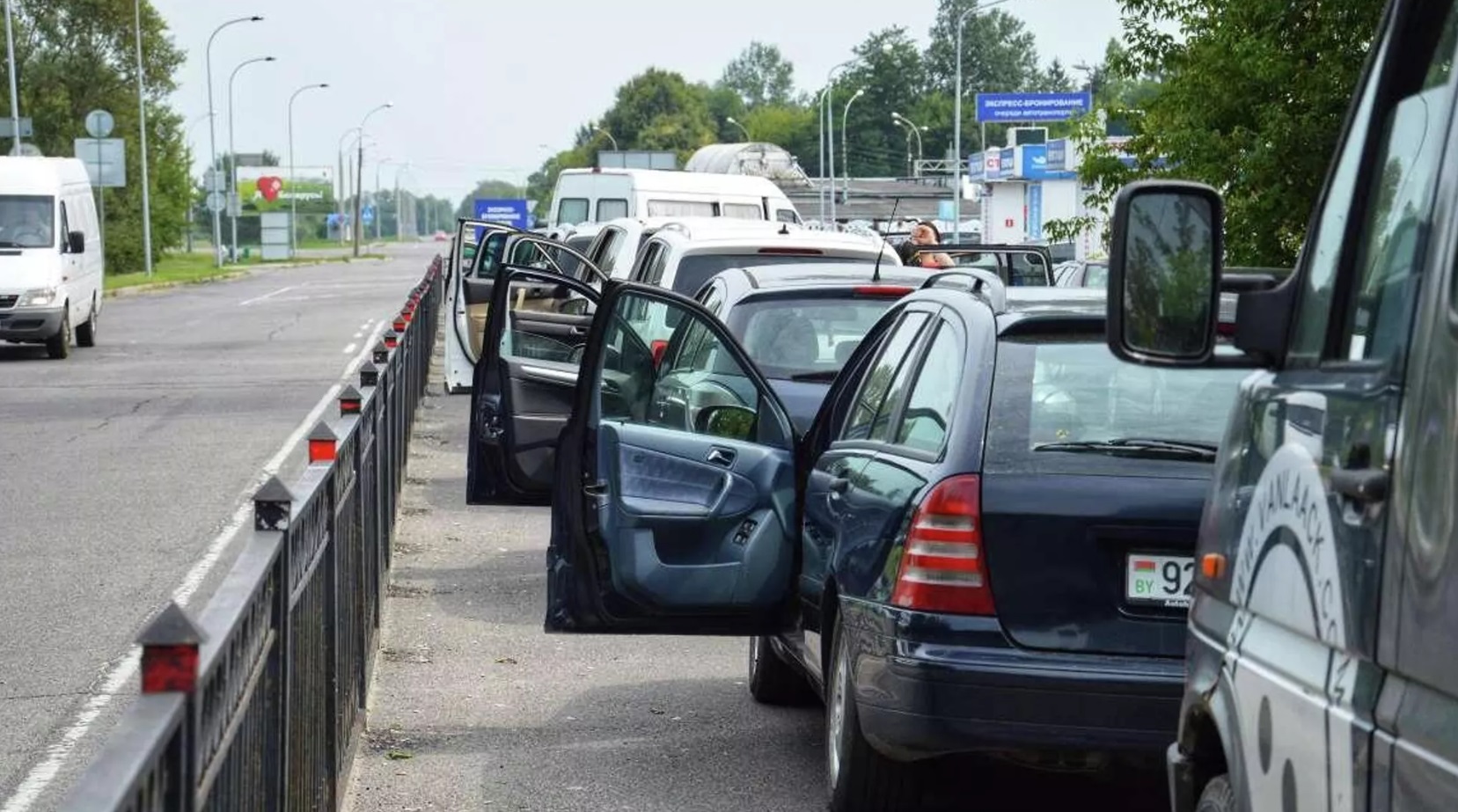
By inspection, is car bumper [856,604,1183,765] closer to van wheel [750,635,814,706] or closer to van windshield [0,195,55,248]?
van wheel [750,635,814,706]

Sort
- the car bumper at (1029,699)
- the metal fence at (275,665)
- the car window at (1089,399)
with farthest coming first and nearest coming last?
the car window at (1089,399)
the car bumper at (1029,699)
the metal fence at (275,665)

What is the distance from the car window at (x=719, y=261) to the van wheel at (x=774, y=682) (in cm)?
491

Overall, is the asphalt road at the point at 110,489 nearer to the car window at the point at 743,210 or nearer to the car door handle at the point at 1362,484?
the car door handle at the point at 1362,484

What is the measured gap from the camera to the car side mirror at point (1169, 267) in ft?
12.1

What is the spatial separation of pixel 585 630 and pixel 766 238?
21.4 feet

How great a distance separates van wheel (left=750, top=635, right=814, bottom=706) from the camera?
8414 mm

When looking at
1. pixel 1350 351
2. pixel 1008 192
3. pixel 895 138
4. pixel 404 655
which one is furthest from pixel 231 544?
pixel 895 138

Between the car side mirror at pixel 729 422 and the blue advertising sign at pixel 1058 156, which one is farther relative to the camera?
the blue advertising sign at pixel 1058 156

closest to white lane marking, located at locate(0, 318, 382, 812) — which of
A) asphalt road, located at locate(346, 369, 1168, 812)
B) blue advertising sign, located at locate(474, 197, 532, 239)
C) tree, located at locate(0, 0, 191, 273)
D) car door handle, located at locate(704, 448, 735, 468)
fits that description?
asphalt road, located at locate(346, 369, 1168, 812)

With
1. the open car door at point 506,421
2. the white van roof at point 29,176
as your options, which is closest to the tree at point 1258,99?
the open car door at point 506,421

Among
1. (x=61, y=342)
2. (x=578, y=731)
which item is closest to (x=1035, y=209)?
(x=61, y=342)

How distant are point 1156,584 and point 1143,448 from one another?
358 millimetres

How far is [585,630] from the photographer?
730 cm

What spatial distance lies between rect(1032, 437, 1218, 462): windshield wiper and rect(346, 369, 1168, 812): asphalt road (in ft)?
4.60
